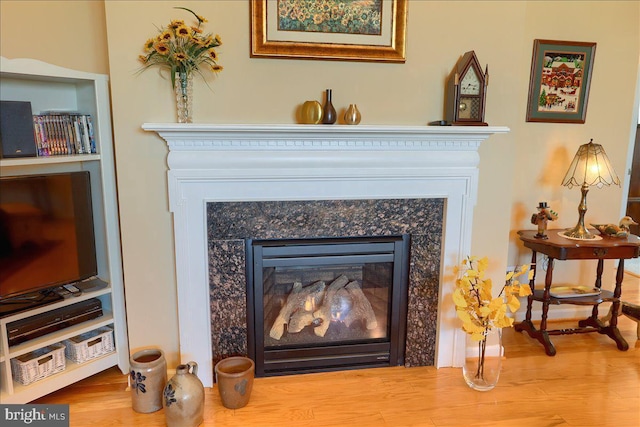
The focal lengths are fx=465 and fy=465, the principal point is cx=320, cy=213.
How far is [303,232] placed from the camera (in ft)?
7.88

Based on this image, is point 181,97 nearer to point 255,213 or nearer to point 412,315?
point 255,213

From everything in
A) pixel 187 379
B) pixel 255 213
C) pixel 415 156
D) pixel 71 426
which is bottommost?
pixel 71 426

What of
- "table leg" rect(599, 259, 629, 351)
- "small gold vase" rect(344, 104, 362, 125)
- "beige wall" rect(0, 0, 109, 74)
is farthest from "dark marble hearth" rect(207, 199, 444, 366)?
"table leg" rect(599, 259, 629, 351)

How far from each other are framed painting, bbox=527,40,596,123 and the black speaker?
9.26ft

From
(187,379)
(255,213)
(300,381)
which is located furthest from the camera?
(300,381)

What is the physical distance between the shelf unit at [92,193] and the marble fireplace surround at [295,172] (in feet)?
1.11

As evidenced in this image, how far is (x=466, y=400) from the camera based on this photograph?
235 centimetres

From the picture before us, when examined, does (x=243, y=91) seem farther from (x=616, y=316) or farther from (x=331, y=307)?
(x=616, y=316)

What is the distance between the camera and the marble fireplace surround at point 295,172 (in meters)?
2.21

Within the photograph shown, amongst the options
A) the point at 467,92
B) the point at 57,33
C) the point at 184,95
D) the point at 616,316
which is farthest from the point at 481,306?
the point at 57,33

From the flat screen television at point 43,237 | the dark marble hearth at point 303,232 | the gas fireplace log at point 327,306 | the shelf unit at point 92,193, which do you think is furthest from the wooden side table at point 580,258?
the flat screen television at point 43,237

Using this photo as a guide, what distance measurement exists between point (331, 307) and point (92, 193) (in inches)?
55.3

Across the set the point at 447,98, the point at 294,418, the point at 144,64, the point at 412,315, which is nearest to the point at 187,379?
the point at 294,418

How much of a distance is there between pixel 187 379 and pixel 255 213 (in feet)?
2.72
